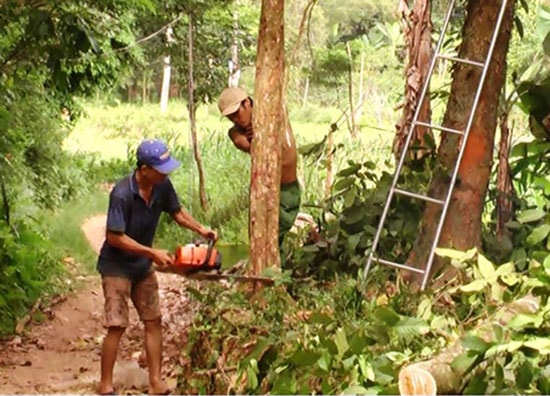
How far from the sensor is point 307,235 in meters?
7.08

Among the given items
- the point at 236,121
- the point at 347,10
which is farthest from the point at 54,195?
the point at 347,10

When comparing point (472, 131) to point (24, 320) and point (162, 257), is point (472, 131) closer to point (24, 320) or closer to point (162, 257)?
point (162, 257)

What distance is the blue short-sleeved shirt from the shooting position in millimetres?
5152

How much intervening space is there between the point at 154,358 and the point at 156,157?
1225 mm

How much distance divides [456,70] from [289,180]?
1.41 meters

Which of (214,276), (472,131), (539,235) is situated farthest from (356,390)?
(472,131)

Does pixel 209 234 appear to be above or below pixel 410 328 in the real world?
above

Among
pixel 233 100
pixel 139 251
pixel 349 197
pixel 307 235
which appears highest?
pixel 233 100

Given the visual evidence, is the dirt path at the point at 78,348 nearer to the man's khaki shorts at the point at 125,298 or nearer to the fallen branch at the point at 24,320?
the fallen branch at the point at 24,320

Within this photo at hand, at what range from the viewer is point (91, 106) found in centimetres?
2634

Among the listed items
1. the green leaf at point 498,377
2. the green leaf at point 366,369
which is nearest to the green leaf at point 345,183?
the green leaf at point 366,369

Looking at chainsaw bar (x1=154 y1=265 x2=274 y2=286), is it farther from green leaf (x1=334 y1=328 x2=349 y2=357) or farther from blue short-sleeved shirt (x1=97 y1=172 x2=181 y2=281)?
green leaf (x1=334 y1=328 x2=349 y2=357)

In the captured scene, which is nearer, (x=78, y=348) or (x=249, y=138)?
(x=249, y=138)

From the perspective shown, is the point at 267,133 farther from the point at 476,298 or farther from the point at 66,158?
the point at 66,158
